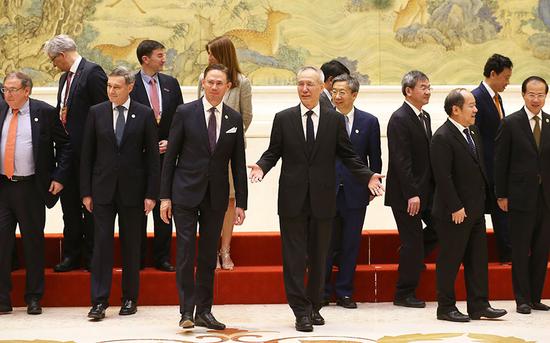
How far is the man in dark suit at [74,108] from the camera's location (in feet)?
28.8

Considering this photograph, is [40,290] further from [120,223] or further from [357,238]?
[357,238]

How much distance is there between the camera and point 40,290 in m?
8.48

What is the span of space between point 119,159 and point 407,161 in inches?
87.7

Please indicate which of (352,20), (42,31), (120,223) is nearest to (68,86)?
(120,223)

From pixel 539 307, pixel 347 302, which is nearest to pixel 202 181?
pixel 347 302

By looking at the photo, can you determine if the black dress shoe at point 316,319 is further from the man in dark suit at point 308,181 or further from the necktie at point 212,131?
the necktie at point 212,131

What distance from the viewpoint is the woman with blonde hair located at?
8.62 m

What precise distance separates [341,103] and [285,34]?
12.1ft

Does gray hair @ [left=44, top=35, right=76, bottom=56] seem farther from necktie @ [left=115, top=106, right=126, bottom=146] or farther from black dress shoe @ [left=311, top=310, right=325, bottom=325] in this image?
black dress shoe @ [left=311, top=310, right=325, bottom=325]

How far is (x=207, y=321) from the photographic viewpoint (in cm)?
766

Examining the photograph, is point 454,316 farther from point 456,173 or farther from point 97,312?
point 97,312

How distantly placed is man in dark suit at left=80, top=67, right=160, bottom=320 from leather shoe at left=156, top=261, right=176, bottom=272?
596 mm

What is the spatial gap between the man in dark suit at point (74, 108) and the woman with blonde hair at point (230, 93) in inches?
34.6

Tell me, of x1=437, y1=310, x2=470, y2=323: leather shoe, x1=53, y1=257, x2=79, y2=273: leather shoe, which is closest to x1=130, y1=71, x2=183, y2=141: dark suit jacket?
x1=53, y1=257, x2=79, y2=273: leather shoe
